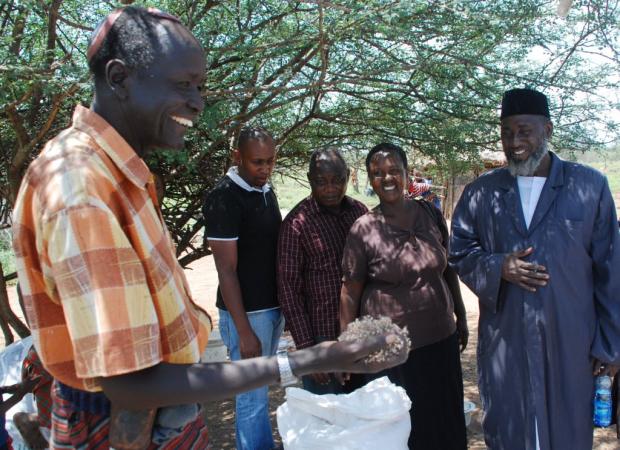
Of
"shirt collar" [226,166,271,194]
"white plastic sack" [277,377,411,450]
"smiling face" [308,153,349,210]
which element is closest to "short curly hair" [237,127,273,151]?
"shirt collar" [226,166,271,194]

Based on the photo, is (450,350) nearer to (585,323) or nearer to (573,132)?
(585,323)

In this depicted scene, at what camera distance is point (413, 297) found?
9.97ft

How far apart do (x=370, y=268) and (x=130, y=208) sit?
2.12 m

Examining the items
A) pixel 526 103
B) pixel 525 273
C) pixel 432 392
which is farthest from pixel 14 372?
pixel 526 103

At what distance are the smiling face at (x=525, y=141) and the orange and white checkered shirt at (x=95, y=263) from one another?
230 cm

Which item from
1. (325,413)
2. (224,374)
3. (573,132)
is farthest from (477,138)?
(224,374)

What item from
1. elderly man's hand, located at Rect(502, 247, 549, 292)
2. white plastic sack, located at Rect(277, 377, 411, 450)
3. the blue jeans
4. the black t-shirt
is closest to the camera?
white plastic sack, located at Rect(277, 377, 411, 450)

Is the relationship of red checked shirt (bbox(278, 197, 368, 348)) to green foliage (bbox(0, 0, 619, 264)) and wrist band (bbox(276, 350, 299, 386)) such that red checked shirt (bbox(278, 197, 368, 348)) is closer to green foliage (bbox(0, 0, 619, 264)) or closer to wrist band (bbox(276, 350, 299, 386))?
green foliage (bbox(0, 0, 619, 264))

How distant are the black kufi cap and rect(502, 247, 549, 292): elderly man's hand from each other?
30.1 inches

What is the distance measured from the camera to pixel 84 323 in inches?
39.2

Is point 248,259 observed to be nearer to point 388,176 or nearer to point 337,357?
point 388,176

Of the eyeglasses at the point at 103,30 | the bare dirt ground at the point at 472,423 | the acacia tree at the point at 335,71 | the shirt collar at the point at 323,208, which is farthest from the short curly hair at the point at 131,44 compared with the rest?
the bare dirt ground at the point at 472,423

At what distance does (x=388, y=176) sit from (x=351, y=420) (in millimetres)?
1338

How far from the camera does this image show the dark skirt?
312 centimetres
